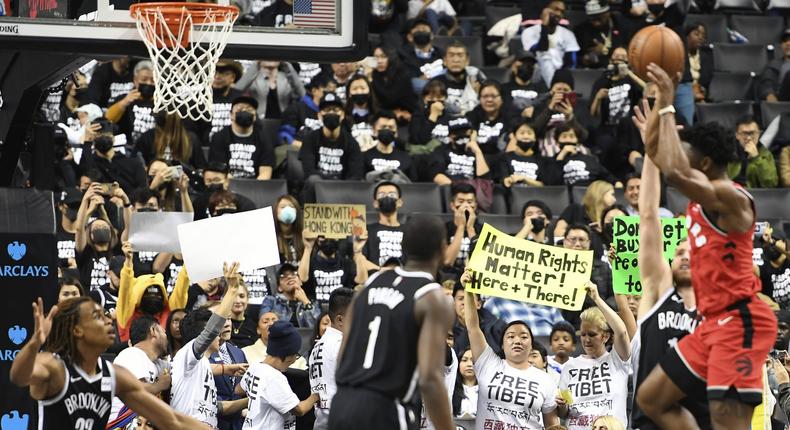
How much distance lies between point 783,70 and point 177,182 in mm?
9238

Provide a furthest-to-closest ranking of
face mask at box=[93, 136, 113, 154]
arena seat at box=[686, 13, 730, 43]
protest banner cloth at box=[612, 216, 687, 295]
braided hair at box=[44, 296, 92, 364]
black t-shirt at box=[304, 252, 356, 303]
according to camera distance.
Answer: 1. arena seat at box=[686, 13, 730, 43]
2. face mask at box=[93, 136, 113, 154]
3. black t-shirt at box=[304, 252, 356, 303]
4. protest banner cloth at box=[612, 216, 687, 295]
5. braided hair at box=[44, 296, 92, 364]

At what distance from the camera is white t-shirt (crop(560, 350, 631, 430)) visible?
1144cm

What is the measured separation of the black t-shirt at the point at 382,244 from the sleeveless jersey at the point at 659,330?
6075mm

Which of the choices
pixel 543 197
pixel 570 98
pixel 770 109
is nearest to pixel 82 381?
pixel 543 197

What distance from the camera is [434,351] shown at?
7219mm

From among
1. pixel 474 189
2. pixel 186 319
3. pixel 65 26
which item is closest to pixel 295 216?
pixel 474 189

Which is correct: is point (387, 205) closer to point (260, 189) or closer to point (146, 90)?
point (260, 189)

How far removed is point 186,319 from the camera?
11539 mm

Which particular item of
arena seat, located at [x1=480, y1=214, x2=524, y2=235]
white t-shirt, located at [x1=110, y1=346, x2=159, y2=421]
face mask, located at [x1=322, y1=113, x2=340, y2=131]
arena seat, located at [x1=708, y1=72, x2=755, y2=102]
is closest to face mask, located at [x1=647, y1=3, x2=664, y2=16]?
arena seat, located at [x1=708, y1=72, x2=755, y2=102]

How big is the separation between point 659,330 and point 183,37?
4195 millimetres

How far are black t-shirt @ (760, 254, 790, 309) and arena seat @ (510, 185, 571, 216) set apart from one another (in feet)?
7.74

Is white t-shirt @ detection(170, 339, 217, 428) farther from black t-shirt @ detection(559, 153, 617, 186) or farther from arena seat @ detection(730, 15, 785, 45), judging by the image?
arena seat @ detection(730, 15, 785, 45)

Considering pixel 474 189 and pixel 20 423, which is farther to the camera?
pixel 474 189

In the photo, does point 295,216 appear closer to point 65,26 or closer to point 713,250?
point 65,26
